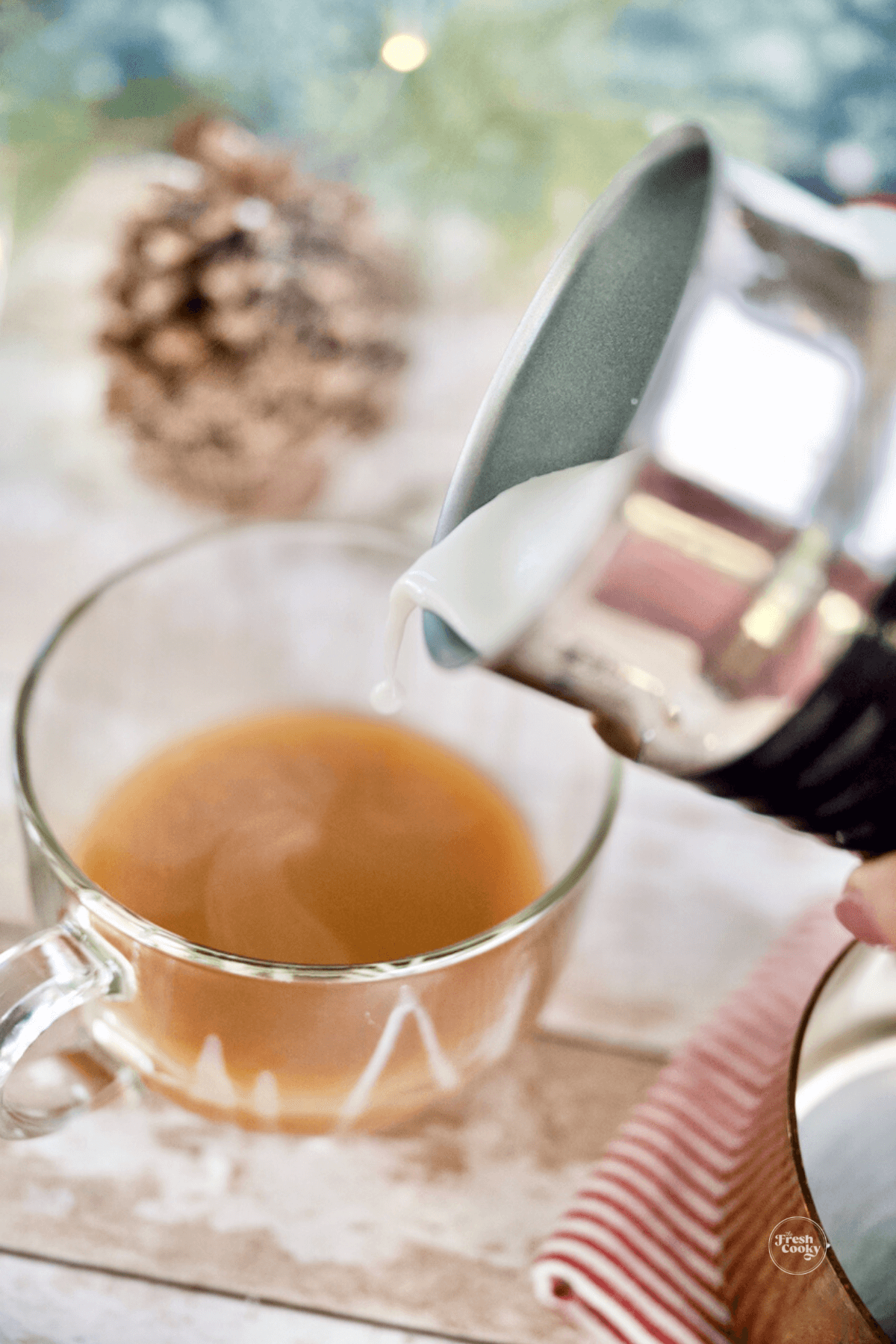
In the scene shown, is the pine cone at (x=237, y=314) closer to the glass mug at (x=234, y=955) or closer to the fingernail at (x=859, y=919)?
the glass mug at (x=234, y=955)

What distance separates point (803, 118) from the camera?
2.50 feet

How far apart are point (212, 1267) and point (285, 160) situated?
25.6 inches

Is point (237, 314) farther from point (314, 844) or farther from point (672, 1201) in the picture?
point (672, 1201)

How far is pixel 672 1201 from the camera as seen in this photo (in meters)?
0.48

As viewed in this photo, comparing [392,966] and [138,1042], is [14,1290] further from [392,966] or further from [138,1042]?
[392,966]

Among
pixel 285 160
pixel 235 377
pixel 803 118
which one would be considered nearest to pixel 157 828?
pixel 235 377

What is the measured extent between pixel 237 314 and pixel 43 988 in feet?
1.51

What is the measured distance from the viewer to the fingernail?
0.41 m

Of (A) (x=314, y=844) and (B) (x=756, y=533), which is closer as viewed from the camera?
(B) (x=756, y=533)

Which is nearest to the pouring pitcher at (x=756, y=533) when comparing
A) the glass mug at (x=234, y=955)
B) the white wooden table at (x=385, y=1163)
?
the glass mug at (x=234, y=955)

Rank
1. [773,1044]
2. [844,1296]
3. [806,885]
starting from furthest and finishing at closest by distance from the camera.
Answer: [806,885] < [773,1044] < [844,1296]

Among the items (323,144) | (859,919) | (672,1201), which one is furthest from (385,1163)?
(323,144)

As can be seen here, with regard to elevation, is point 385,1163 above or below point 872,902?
below

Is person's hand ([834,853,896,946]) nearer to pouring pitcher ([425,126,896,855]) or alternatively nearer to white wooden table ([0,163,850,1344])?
pouring pitcher ([425,126,896,855])
